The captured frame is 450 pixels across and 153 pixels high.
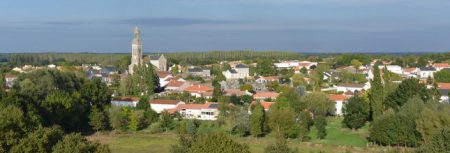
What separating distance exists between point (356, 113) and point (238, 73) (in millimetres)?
43027

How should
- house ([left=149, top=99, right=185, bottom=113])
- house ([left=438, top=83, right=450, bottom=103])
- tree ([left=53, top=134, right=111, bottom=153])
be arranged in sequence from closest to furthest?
1. tree ([left=53, top=134, right=111, bottom=153])
2. house ([left=149, top=99, right=185, bottom=113])
3. house ([left=438, top=83, right=450, bottom=103])

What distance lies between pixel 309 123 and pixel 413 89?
677 centimetres

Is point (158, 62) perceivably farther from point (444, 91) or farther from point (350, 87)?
point (444, 91)

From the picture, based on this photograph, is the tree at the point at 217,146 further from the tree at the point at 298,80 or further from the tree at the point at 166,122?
the tree at the point at 298,80

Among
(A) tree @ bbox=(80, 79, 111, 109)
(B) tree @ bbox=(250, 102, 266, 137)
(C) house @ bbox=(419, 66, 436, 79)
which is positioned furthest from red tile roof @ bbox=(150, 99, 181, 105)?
(C) house @ bbox=(419, 66, 436, 79)

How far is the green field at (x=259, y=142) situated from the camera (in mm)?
28484

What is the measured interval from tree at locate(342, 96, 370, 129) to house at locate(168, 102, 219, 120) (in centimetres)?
917

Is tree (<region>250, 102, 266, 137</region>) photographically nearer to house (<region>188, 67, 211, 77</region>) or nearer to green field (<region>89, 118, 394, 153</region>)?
green field (<region>89, 118, 394, 153</region>)

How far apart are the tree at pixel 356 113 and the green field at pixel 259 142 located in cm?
43

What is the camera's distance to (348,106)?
113 feet

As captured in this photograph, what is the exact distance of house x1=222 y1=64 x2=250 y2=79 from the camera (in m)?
75.0

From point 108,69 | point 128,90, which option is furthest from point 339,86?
point 108,69

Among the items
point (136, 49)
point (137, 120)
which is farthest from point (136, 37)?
point (137, 120)

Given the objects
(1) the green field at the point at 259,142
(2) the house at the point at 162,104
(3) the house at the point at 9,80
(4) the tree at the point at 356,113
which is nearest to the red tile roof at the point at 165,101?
(2) the house at the point at 162,104
